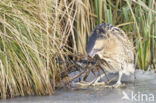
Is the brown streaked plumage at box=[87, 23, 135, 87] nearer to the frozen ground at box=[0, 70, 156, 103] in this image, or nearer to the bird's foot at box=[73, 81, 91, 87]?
the bird's foot at box=[73, 81, 91, 87]

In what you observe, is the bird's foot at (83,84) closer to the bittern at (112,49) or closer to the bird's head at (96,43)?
the bittern at (112,49)

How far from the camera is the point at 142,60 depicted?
565cm

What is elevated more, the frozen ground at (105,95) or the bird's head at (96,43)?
the bird's head at (96,43)

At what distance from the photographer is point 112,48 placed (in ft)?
15.5

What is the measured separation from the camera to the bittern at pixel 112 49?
455 cm

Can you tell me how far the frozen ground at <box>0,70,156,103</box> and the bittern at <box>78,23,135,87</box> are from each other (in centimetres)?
25

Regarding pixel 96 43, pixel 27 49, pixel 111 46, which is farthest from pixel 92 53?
pixel 27 49

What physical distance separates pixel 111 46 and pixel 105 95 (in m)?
0.83

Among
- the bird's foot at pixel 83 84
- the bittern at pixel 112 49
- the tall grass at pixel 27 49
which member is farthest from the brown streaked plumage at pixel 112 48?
the tall grass at pixel 27 49

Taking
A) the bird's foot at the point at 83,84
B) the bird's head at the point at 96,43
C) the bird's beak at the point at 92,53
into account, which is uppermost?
the bird's head at the point at 96,43

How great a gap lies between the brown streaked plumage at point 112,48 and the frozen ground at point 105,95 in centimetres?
25

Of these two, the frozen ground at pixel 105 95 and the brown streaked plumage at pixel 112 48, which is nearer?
the frozen ground at pixel 105 95

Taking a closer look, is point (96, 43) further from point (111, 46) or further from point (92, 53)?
point (111, 46)

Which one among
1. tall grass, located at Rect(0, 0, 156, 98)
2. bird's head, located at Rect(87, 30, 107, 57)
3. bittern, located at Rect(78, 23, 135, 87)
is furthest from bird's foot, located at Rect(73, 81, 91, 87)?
bird's head, located at Rect(87, 30, 107, 57)
